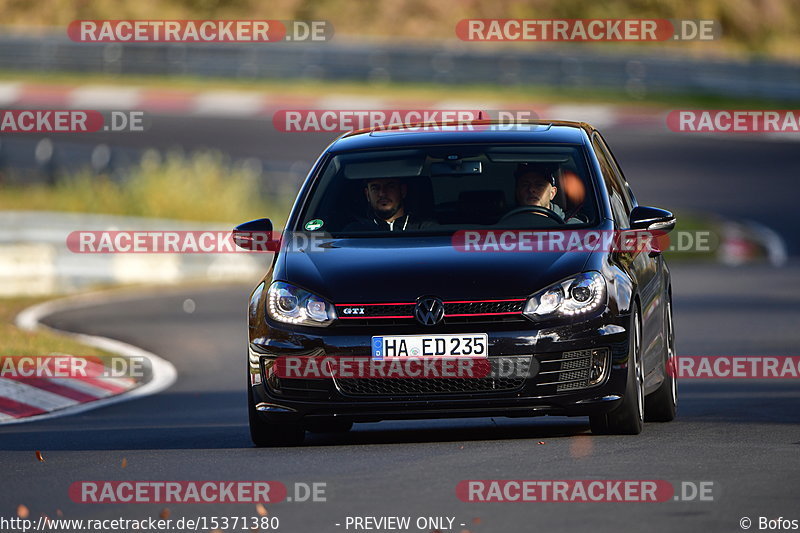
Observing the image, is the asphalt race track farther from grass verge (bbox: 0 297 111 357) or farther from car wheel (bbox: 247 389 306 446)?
grass verge (bbox: 0 297 111 357)

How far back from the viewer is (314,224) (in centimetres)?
1016

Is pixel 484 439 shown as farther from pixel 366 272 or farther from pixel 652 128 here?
pixel 652 128

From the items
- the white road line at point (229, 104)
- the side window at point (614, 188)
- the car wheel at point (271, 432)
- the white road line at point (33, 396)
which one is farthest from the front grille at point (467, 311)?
the white road line at point (229, 104)

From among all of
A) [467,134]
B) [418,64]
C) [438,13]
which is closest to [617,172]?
[467,134]

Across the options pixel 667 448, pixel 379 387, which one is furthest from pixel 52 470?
pixel 667 448

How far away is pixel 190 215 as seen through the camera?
88.3 feet

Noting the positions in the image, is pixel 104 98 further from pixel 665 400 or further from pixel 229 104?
pixel 665 400

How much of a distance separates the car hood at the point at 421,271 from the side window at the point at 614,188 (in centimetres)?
85

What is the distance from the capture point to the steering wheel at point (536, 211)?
9.95m

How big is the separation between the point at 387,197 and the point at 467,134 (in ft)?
2.23

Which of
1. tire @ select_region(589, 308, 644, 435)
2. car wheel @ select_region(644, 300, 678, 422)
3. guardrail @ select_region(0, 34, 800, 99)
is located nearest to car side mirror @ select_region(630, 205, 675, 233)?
tire @ select_region(589, 308, 644, 435)

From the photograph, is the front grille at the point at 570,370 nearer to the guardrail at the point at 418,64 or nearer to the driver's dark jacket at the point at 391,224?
the driver's dark jacket at the point at 391,224

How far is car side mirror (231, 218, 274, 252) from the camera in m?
10.1

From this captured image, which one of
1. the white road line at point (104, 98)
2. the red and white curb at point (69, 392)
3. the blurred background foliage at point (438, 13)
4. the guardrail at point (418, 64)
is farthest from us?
the blurred background foliage at point (438, 13)
